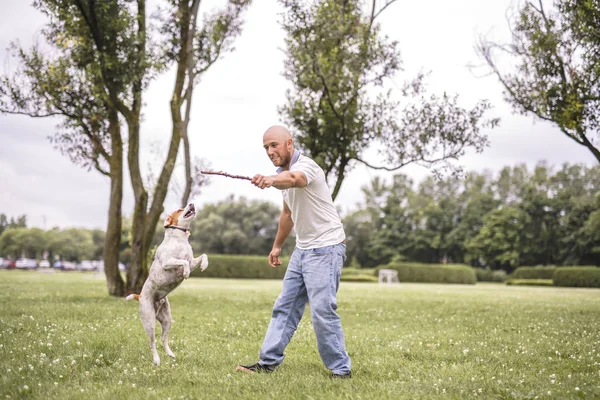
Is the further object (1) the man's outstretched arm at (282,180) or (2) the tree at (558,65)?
(2) the tree at (558,65)

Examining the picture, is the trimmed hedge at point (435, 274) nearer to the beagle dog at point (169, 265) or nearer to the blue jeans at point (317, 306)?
the blue jeans at point (317, 306)

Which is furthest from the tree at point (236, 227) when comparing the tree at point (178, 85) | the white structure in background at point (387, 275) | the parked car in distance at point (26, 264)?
the tree at point (178, 85)

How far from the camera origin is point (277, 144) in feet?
19.3

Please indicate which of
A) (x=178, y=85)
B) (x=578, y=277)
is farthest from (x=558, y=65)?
(x=578, y=277)

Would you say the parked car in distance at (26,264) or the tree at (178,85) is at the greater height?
the tree at (178,85)

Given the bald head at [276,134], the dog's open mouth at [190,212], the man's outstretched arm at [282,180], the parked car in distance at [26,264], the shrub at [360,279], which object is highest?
the bald head at [276,134]

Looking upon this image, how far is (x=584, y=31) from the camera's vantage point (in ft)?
51.2

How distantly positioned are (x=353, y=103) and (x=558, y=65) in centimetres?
625

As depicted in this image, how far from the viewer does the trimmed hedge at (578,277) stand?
1763 inches

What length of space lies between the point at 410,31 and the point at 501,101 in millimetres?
3744

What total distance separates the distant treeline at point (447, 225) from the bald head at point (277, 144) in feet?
198

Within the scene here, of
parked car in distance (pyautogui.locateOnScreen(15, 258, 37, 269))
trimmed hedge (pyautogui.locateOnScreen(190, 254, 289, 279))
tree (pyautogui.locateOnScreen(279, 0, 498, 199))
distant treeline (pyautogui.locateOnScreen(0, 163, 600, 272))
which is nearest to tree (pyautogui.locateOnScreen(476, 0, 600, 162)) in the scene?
tree (pyautogui.locateOnScreen(279, 0, 498, 199))

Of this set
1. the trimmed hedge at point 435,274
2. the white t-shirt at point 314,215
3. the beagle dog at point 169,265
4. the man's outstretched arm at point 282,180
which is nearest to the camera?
the man's outstretched arm at point 282,180

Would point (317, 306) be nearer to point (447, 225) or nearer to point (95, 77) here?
point (95, 77)
